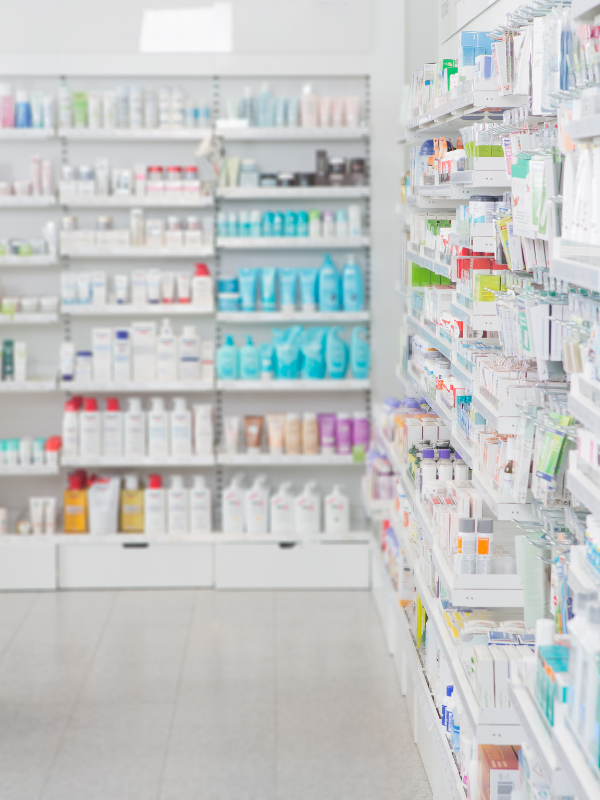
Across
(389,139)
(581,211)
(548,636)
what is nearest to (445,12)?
(389,139)

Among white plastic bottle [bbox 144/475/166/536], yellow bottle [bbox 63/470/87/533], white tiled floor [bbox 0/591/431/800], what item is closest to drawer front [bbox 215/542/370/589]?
white tiled floor [bbox 0/591/431/800]

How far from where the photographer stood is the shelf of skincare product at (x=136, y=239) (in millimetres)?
4742

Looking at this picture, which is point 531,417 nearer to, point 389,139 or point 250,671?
point 250,671

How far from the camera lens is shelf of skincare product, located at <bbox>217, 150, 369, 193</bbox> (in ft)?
15.4

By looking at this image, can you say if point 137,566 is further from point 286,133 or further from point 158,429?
point 286,133

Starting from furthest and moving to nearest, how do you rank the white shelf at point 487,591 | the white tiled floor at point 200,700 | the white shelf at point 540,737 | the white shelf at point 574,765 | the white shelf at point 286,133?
1. the white shelf at point 286,133
2. the white tiled floor at point 200,700
3. the white shelf at point 487,591
4. the white shelf at point 540,737
5. the white shelf at point 574,765

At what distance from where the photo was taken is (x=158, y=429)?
485 cm

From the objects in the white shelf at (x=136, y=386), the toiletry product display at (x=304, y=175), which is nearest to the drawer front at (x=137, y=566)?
the white shelf at (x=136, y=386)

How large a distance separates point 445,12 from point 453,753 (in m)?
2.89

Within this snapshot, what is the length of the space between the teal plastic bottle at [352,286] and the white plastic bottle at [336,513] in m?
0.93

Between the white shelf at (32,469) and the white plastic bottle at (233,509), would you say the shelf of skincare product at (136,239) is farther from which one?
the white plastic bottle at (233,509)

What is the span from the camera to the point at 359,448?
15.9ft

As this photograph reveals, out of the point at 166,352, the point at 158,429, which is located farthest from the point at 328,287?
the point at 158,429

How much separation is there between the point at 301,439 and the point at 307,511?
15.3 inches
